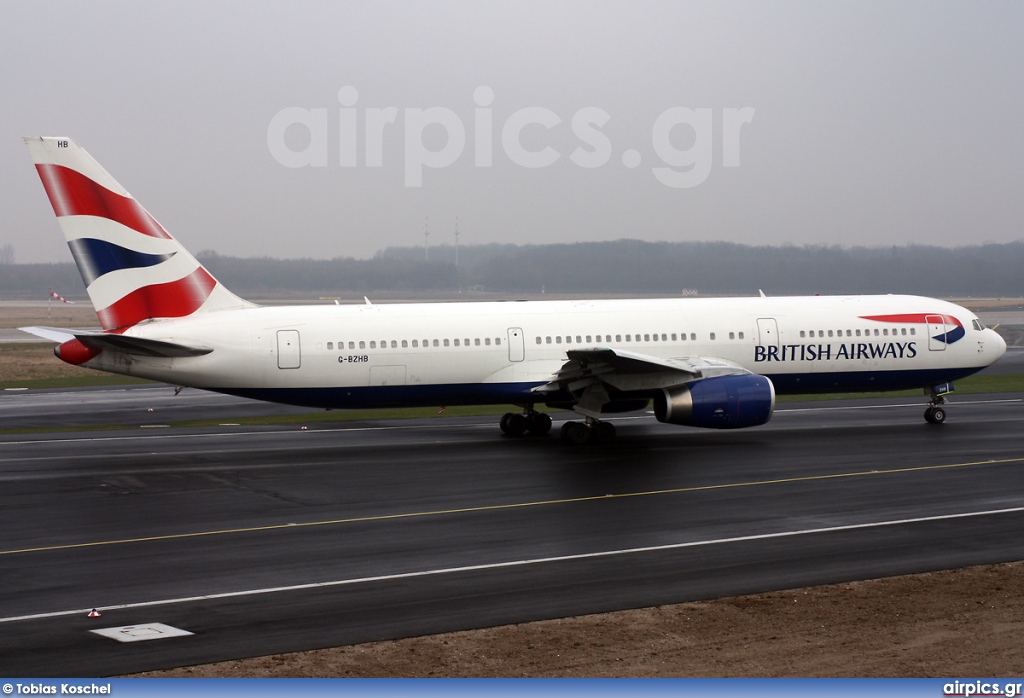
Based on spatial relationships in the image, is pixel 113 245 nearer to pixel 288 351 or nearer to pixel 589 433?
pixel 288 351

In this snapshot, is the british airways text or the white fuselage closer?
the white fuselage

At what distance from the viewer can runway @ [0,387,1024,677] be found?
545 inches

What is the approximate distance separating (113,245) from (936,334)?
24.7m

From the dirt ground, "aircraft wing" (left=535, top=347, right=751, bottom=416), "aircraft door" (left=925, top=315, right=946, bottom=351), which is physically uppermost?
"aircraft door" (left=925, top=315, right=946, bottom=351)

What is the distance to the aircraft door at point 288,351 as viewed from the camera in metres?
29.0

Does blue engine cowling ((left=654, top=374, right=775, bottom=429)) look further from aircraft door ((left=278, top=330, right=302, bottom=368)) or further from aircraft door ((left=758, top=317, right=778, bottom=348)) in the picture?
aircraft door ((left=278, top=330, right=302, bottom=368))

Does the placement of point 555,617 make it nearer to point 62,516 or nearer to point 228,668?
point 228,668

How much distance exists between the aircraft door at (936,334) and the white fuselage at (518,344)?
0.15 feet

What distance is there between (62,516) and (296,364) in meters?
9.48

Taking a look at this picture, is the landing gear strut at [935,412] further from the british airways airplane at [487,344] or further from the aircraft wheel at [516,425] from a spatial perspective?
the aircraft wheel at [516,425]

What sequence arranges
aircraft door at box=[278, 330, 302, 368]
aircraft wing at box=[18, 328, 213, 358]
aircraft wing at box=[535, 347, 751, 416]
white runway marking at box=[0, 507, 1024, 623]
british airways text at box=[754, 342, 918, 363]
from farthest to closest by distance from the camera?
british airways text at box=[754, 342, 918, 363] < aircraft door at box=[278, 330, 302, 368] < aircraft wing at box=[535, 347, 751, 416] < aircraft wing at box=[18, 328, 213, 358] < white runway marking at box=[0, 507, 1024, 623]

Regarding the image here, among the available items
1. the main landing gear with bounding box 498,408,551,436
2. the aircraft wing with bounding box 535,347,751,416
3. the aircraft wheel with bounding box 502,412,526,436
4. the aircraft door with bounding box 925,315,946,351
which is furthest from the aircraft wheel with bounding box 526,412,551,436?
the aircraft door with bounding box 925,315,946,351

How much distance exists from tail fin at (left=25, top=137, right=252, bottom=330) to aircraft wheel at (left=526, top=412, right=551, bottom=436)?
32.4 feet

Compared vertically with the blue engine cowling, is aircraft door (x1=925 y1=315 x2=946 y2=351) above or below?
above
